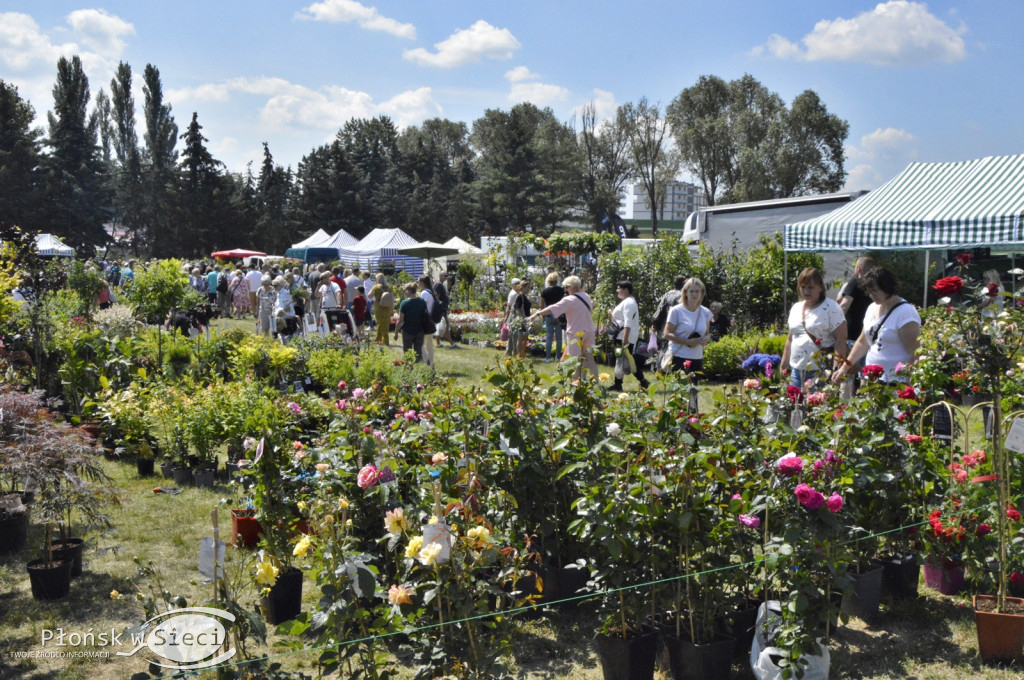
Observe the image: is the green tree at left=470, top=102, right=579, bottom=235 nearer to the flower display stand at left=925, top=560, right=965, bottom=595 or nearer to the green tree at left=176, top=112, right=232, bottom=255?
the green tree at left=176, top=112, right=232, bottom=255

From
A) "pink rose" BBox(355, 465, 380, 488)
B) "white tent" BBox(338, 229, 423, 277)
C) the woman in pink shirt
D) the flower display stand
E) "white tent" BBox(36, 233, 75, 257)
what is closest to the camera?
"pink rose" BBox(355, 465, 380, 488)

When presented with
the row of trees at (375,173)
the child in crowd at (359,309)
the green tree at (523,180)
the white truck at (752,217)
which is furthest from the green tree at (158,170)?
the white truck at (752,217)

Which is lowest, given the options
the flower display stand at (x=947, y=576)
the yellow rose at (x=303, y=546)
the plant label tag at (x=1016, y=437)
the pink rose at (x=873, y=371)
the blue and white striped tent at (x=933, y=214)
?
the flower display stand at (x=947, y=576)

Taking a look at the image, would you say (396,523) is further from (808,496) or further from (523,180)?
(523,180)

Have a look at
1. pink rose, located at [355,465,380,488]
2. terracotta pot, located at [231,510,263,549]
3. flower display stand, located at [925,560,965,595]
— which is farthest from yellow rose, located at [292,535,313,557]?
flower display stand, located at [925,560,965,595]

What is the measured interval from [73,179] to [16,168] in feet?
8.58

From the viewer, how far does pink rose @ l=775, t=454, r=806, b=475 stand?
2.67 meters

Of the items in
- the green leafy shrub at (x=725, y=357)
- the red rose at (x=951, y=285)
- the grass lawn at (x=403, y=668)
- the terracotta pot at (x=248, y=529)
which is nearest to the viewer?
the grass lawn at (x=403, y=668)

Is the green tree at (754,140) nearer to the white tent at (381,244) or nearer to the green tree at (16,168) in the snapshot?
the white tent at (381,244)

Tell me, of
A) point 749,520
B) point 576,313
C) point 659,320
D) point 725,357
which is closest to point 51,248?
point 576,313

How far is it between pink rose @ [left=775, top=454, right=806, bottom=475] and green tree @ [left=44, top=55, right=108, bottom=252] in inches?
1791

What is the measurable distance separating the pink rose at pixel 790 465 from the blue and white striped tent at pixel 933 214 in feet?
21.6

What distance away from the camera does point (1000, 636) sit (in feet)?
10.3

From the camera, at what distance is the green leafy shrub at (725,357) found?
1006 cm
